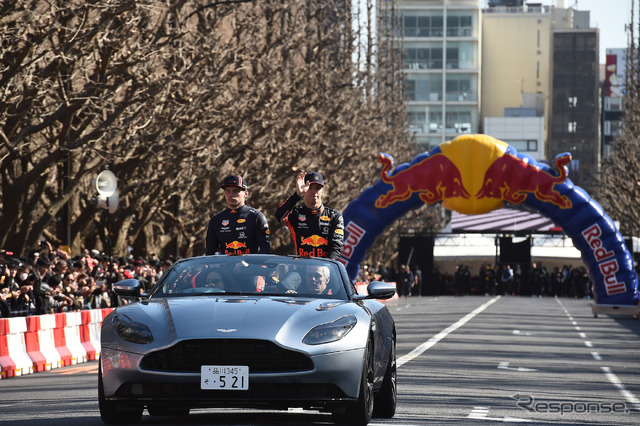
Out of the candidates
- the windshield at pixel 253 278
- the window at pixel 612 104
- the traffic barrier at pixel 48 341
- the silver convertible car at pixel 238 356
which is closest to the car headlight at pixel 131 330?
the silver convertible car at pixel 238 356

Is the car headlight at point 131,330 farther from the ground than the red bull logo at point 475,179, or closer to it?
farther from the ground

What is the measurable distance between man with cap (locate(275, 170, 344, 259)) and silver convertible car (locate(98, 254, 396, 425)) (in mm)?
2968

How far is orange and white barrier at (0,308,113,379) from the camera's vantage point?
18.4m

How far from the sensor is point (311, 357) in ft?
30.5

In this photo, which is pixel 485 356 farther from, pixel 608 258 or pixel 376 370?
pixel 608 258

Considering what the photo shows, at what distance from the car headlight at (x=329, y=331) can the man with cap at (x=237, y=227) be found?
10.8 ft

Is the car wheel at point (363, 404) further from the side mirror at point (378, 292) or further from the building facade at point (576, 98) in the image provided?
the building facade at point (576, 98)

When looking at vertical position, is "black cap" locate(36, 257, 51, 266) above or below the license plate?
below

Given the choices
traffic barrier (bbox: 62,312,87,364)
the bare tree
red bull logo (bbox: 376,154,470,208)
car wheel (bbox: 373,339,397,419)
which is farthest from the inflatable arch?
car wheel (bbox: 373,339,397,419)

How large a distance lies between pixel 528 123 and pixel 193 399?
134 m

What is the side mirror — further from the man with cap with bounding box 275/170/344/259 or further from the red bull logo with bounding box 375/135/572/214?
the red bull logo with bounding box 375/135/572/214

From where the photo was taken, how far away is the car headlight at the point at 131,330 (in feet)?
30.8

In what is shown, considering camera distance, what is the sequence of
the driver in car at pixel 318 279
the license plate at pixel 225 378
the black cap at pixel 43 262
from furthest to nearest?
the black cap at pixel 43 262, the driver in car at pixel 318 279, the license plate at pixel 225 378

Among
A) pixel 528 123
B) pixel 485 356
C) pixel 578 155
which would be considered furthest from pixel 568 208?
pixel 578 155
